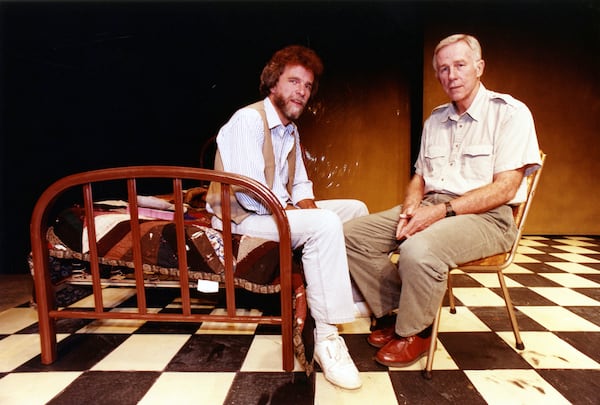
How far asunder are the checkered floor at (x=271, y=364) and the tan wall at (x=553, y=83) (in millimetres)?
2503

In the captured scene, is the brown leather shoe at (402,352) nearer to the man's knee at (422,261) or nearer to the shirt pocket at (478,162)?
the man's knee at (422,261)

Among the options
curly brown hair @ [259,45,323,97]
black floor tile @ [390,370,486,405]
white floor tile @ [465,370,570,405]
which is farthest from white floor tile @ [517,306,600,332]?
curly brown hair @ [259,45,323,97]

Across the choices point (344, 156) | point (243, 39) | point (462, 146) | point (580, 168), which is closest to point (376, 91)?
point (344, 156)

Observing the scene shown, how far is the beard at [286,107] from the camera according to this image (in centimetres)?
156

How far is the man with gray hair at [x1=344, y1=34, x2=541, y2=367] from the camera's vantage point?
1.27 metres

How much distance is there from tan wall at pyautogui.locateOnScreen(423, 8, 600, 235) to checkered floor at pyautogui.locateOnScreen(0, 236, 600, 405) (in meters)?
2.50

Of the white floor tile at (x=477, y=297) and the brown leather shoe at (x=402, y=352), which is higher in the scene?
the brown leather shoe at (x=402, y=352)

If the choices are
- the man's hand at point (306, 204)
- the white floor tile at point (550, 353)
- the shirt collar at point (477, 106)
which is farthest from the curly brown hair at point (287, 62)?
the white floor tile at point (550, 353)

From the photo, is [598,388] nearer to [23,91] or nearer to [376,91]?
[376,91]

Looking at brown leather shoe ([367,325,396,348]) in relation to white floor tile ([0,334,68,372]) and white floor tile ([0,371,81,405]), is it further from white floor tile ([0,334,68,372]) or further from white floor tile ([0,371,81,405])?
white floor tile ([0,334,68,372])

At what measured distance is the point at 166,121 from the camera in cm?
384

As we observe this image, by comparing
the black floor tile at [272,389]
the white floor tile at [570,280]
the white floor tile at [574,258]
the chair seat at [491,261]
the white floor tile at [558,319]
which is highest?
the chair seat at [491,261]

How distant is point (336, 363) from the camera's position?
47.8 inches

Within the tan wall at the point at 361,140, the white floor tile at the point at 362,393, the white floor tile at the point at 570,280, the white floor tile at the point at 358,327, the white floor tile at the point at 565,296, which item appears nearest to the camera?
the white floor tile at the point at 362,393
